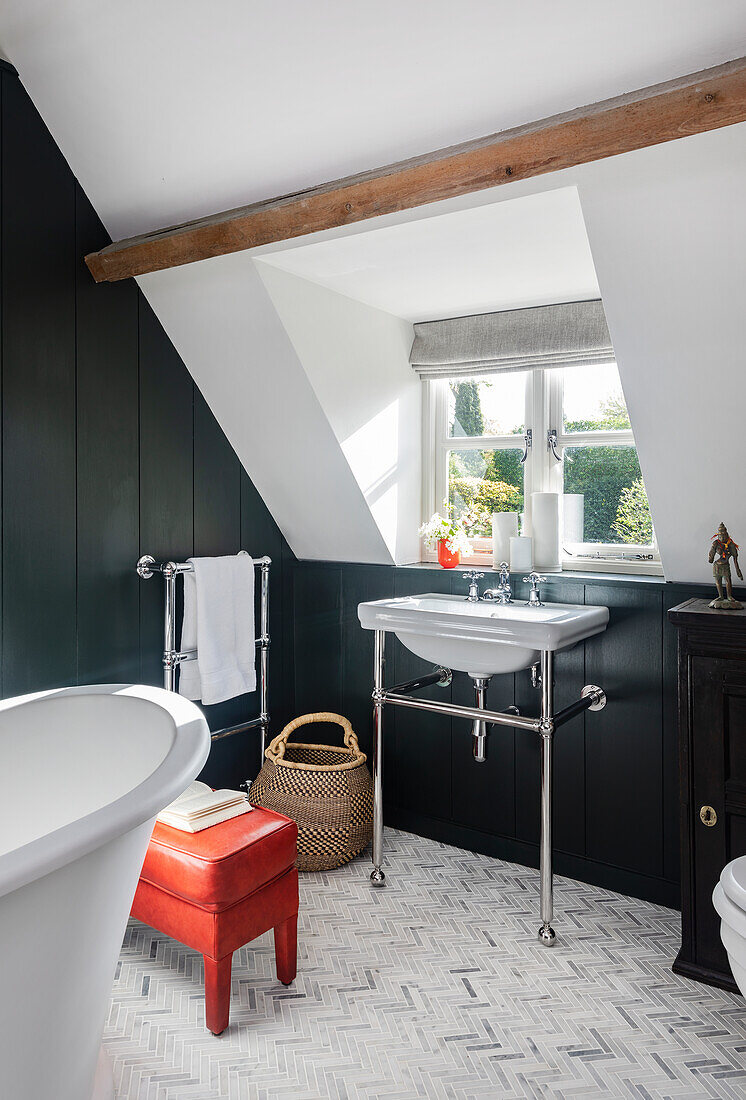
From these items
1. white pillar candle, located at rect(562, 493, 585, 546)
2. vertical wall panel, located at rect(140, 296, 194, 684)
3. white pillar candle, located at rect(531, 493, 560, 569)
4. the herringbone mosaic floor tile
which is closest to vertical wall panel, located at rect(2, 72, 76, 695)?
vertical wall panel, located at rect(140, 296, 194, 684)

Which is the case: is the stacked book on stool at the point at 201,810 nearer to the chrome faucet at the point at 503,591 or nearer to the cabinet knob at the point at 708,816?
the chrome faucet at the point at 503,591

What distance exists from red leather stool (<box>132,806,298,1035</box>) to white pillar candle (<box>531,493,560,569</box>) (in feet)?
4.45

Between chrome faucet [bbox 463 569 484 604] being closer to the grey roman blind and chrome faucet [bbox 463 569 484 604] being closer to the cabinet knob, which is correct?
the grey roman blind

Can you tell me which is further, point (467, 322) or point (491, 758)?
point (467, 322)

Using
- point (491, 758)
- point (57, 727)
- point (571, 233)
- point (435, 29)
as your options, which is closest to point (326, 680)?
point (491, 758)

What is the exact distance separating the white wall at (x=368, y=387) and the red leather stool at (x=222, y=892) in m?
1.38

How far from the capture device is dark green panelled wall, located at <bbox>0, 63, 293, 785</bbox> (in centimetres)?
229

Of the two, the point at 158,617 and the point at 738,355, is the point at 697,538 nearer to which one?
the point at 738,355

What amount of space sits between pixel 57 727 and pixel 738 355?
6.58 feet

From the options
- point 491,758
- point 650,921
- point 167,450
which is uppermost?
point 167,450

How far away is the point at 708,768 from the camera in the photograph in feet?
6.89

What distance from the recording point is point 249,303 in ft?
8.43

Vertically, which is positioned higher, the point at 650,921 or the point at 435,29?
the point at 435,29

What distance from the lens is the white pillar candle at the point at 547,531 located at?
2.85 meters
